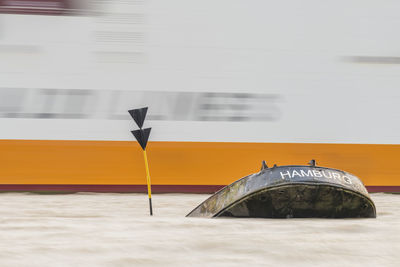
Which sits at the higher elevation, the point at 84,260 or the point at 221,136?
the point at 221,136

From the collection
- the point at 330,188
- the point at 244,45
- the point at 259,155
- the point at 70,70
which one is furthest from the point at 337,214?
the point at 70,70

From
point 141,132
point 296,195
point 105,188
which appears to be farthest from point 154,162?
point 296,195

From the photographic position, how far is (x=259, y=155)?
6207 millimetres

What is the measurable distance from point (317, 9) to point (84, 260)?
16.5 feet

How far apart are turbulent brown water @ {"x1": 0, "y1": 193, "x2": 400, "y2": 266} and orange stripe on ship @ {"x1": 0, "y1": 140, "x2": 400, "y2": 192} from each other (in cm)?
266

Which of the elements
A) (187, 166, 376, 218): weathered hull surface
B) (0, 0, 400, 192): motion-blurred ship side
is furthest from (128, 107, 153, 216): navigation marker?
(0, 0, 400, 192): motion-blurred ship side

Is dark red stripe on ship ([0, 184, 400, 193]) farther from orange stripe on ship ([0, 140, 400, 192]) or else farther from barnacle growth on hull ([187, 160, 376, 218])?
barnacle growth on hull ([187, 160, 376, 218])

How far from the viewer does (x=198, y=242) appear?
8.50 feet

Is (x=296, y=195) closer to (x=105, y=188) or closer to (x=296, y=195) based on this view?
(x=296, y=195)

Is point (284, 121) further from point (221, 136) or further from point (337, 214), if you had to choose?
point (337, 214)

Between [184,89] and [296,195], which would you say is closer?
[296,195]

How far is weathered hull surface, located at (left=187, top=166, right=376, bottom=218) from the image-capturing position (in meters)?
3.49

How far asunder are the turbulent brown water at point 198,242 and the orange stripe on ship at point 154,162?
8.72 feet

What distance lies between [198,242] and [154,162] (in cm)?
362
